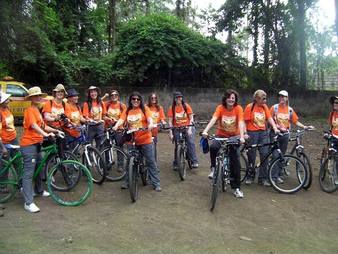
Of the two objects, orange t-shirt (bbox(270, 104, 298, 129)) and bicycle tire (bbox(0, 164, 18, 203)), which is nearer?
bicycle tire (bbox(0, 164, 18, 203))

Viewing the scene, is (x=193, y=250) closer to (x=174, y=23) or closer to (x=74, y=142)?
(x=74, y=142)

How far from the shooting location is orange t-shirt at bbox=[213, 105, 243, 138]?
27.5 feet

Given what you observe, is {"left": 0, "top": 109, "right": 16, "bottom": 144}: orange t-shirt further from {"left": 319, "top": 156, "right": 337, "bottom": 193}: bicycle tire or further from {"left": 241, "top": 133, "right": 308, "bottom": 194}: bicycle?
{"left": 319, "top": 156, "right": 337, "bottom": 193}: bicycle tire

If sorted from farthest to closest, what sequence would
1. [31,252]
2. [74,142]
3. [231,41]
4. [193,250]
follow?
[231,41] → [74,142] → [193,250] → [31,252]

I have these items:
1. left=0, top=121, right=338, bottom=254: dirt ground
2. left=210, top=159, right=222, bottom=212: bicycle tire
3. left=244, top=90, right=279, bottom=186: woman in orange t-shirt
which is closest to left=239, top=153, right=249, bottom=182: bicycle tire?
left=244, top=90, right=279, bottom=186: woman in orange t-shirt

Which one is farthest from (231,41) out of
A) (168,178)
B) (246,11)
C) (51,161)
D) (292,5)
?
(51,161)

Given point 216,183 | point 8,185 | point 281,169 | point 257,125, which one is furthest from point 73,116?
point 281,169

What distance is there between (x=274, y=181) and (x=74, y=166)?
3.96 metres

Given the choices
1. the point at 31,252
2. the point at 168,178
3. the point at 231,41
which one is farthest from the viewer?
the point at 231,41

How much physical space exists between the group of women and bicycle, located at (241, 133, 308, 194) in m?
0.15

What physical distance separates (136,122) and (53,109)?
64.5 inches

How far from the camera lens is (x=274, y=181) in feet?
29.7

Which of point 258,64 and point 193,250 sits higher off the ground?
point 258,64

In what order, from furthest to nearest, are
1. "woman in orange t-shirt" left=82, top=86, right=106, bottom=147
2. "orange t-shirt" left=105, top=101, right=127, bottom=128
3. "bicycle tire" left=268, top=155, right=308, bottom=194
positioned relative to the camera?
"orange t-shirt" left=105, top=101, right=127, bottom=128
"woman in orange t-shirt" left=82, top=86, right=106, bottom=147
"bicycle tire" left=268, top=155, right=308, bottom=194
